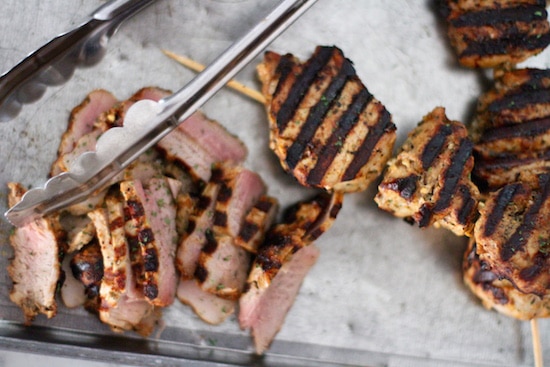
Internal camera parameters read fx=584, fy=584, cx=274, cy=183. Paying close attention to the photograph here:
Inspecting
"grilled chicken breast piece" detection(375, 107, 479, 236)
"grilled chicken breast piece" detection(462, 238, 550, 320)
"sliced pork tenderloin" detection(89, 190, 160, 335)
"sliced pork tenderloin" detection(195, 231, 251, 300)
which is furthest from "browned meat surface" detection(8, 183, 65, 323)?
"grilled chicken breast piece" detection(462, 238, 550, 320)

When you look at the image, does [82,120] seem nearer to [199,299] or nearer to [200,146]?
[200,146]

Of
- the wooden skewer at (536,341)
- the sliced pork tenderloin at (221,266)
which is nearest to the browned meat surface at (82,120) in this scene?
the sliced pork tenderloin at (221,266)

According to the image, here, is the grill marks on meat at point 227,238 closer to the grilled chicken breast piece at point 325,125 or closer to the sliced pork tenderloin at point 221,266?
the sliced pork tenderloin at point 221,266

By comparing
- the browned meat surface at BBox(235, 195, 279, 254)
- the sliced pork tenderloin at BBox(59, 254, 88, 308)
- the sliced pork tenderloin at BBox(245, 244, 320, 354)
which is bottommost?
the sliced pork tenderloin at BBox(245, 244, 320, 354)

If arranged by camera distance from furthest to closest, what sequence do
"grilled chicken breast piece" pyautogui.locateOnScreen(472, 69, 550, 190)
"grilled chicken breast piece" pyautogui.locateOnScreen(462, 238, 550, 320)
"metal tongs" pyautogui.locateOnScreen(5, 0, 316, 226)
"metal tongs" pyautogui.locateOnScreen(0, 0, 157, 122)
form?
"grilled chicken breast piece" pyautogui.locateOnScreen(462, 238, 550, 320) < "grilled chicken breast piece" pyautogui.locateOnScreen(472, 69, 550, 190) < "metal tongs" pyautogui.locateOnScreen(0, 0, 157, 122) < "metal tongs" pyautogui.locateOnScreen(5, 0, 316, 226)

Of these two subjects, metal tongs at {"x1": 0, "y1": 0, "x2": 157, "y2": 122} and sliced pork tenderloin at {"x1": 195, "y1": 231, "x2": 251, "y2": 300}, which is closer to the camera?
metal tongs at {"x1": 0, "y1": 0, "x2": 157, "y2": 122}

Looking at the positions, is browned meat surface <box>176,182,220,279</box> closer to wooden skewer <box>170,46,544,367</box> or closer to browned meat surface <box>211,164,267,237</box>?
browned meat surface <box>211,164,267,237</box>

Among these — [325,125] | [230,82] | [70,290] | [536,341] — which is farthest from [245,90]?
[536,341]
